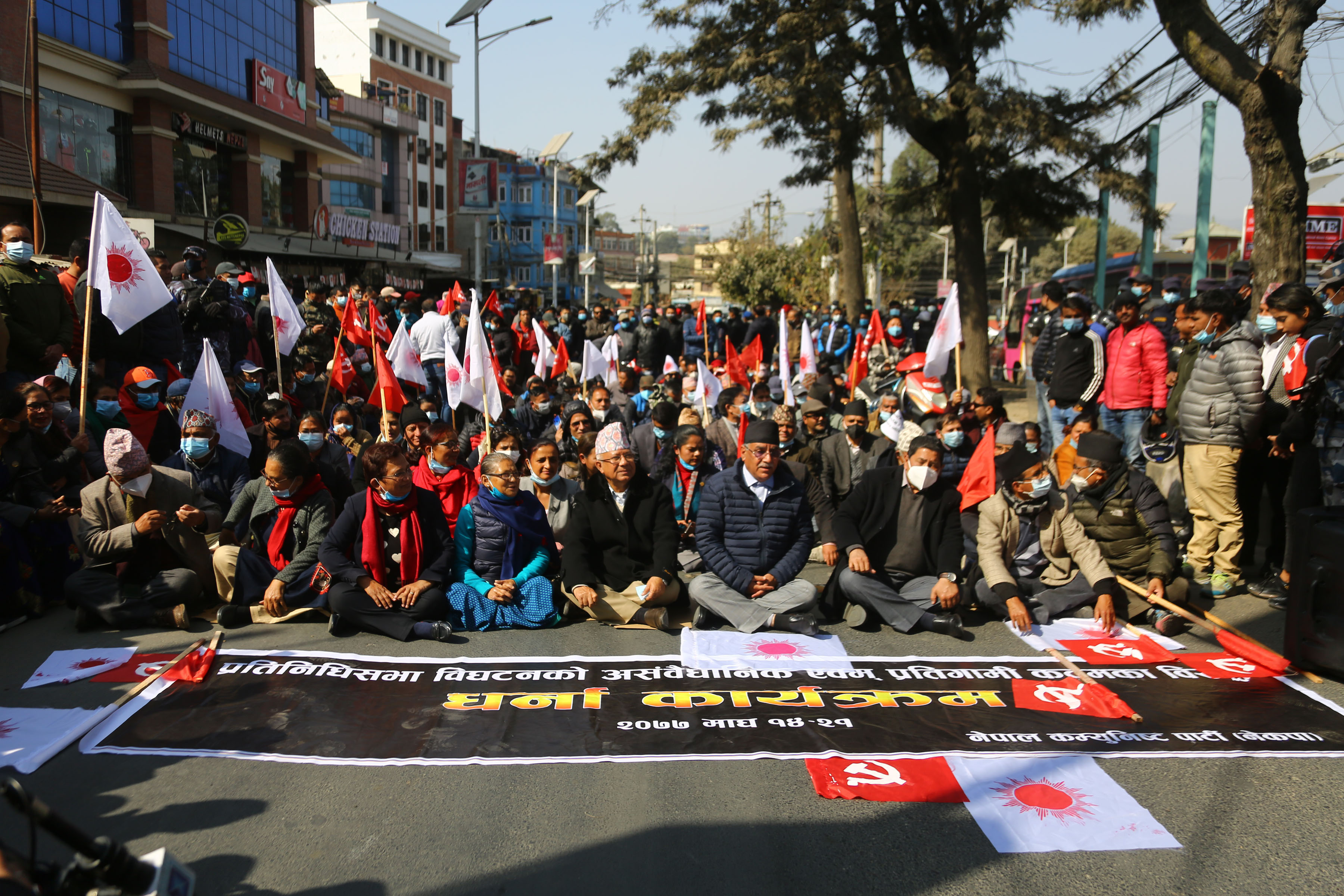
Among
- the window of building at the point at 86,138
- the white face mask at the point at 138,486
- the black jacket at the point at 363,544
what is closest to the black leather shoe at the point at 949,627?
the black jacket at the point at 363,544

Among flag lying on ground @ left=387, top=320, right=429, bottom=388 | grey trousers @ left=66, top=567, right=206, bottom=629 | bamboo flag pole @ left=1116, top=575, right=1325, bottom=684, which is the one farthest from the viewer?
flag lying on ground @ left=387, top=320, right=429, bottom=388

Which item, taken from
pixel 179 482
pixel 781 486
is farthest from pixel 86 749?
pixel 781 486

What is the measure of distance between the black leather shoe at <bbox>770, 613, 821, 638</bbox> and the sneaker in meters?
3.13

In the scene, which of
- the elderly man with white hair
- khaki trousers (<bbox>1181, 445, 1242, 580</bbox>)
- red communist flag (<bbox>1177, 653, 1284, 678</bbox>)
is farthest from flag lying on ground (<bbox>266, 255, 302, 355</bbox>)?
red communist flag (<bbox>1177, 653, 1284, 678</bbox>)

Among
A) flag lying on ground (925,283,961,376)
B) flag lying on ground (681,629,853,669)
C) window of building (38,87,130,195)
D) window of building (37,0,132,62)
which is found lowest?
flag lying on ground (681,629,853,669)

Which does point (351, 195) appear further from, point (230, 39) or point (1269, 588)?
point (1269, 588)

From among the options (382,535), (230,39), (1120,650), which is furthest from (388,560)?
(230,39)

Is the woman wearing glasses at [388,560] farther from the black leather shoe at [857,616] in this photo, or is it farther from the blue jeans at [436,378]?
the blue jeans at [436,378]

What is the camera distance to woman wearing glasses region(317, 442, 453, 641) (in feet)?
19.5

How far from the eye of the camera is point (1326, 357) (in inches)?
225

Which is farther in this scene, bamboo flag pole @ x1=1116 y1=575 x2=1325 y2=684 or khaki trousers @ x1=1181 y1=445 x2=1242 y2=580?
khaki trousers @ x1=1181 y1=445 x2=1242 y2=580

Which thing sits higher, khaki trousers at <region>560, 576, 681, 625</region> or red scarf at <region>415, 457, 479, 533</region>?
red scarf at <region>415, 457, 479, 533</region>

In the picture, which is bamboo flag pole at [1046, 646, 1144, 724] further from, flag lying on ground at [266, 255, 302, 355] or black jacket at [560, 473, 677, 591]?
flag lying on ground at [266, 255, 302, 355]

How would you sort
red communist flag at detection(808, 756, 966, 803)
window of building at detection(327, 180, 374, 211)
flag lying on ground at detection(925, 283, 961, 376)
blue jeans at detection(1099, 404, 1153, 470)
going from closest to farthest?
red communist flag at detection(808, 756, 966, 803), blue jeans at detection(1099, 404, 1153, 470), flag lying on ground at detection(925, 283, 961, 376), window of building at detection(327, 180, 374, 211)
